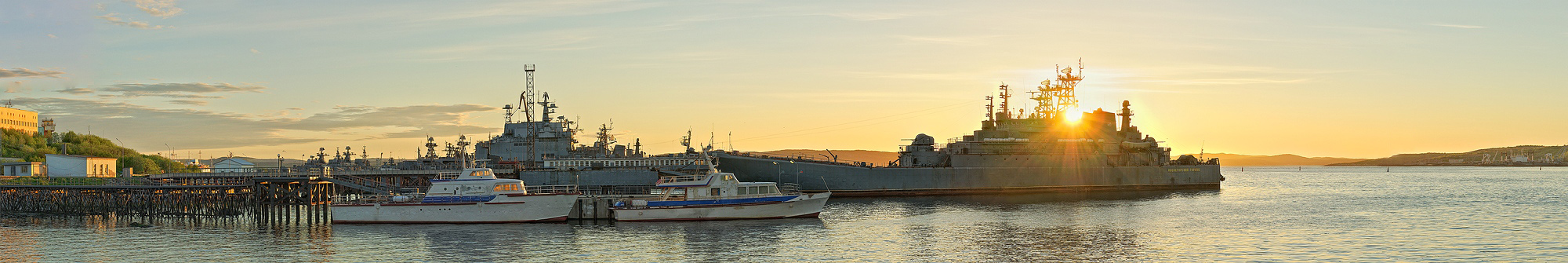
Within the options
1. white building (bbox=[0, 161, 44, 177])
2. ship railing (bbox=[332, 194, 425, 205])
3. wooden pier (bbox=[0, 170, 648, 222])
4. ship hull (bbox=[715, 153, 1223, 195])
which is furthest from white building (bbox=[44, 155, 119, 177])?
ship hull (bbox=[715, 153, 1223, 195])

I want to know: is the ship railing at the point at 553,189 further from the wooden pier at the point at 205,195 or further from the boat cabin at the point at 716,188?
the boat cabin at the point at 716,188

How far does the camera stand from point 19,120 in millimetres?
145125

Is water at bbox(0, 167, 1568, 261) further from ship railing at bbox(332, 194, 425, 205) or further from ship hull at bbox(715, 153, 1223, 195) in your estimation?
ship hull at bbox(715, 153, 1223, 195)

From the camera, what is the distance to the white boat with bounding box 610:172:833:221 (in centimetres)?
5266

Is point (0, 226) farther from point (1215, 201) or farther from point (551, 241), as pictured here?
point (1215, 201)

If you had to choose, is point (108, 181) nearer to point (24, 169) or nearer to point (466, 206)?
point (24, 169)

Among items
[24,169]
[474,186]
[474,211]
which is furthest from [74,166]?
[474,211]

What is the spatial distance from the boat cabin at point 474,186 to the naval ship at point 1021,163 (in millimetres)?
28750

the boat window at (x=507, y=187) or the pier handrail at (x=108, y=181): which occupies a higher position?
the pier handrail at (x=108, y=181)

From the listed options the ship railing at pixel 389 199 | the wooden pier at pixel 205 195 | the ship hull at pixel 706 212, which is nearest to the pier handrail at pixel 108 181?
the wooden pier at pixel 205 195

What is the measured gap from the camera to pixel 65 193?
207 ft

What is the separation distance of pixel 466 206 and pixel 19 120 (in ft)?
412

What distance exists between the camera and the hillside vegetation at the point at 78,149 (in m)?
110

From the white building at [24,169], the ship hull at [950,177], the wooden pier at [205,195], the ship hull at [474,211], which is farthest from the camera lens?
the ship hull at [950,177]
